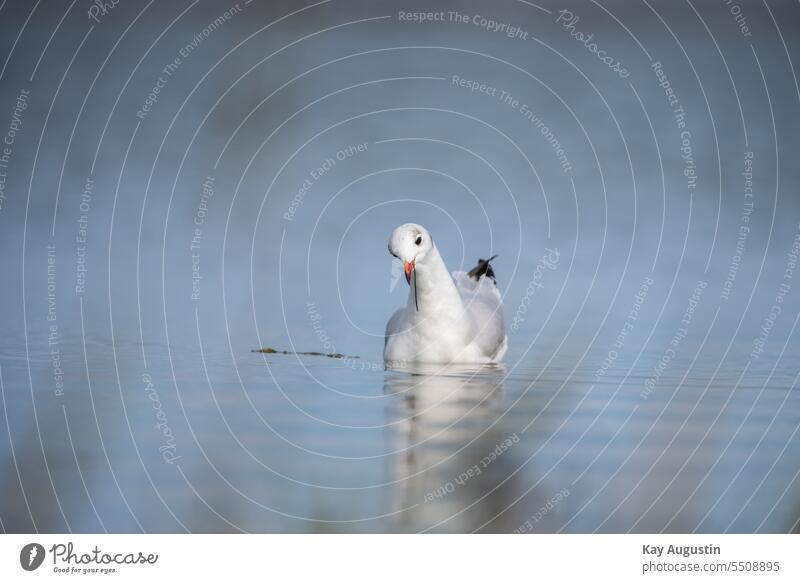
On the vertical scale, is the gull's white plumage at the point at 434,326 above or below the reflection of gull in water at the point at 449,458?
above

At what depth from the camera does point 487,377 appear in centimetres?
496

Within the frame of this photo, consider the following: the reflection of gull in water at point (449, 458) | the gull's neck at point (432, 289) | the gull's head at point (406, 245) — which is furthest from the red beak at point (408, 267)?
the reflection of gull in water at point (449, 458)

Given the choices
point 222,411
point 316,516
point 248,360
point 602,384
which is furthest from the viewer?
point 248,360

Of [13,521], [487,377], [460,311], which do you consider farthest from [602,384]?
[13,521]

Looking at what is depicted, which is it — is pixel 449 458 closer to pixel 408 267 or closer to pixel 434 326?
pixel 408 267

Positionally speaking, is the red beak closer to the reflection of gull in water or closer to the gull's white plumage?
the gull's white plumage

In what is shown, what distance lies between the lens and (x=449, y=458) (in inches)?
143

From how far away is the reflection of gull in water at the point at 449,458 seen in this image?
3467mm

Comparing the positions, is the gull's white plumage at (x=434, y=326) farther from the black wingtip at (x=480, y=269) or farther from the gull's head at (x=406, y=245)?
the black wingtip at (x=480, y=269)

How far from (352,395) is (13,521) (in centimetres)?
151

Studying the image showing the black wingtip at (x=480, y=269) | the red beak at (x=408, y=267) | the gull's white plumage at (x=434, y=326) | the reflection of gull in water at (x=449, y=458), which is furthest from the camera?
the black wingtip at (x=480, y=269)

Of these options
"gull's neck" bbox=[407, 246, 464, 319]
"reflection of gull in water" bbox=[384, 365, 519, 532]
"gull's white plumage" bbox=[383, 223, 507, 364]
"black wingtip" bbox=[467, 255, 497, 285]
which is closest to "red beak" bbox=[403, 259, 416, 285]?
"gull's white plumage" bbox=[383, 223, 507, 364]

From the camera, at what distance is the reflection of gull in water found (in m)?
3.47
